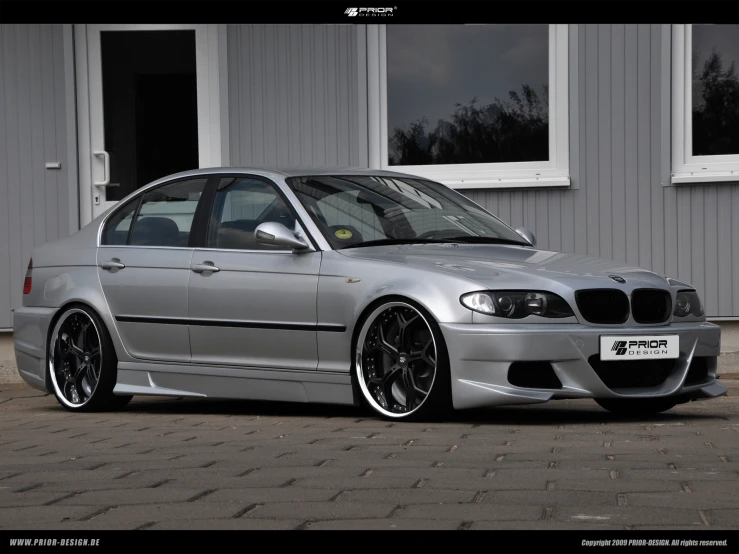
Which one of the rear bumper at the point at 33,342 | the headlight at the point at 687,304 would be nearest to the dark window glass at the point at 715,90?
the headlight at the point at 687,304

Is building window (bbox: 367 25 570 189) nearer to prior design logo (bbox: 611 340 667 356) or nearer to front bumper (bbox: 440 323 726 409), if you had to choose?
prior design logo (bbox: 611 340 667 356)

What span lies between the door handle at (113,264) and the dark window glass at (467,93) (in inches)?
148

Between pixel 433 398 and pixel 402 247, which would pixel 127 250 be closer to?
pixel 402 247

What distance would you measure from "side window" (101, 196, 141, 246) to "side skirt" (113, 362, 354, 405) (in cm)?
80

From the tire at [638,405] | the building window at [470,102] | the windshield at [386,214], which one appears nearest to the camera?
the tire at [638,405]

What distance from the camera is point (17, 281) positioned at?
38.7 ft

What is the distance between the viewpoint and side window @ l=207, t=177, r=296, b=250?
7898mm

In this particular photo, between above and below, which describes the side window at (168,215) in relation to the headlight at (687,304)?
above

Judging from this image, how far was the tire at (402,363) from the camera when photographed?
22.6 feet

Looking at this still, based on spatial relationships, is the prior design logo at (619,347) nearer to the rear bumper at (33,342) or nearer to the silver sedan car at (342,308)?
the silver sedan car at (342,308)
